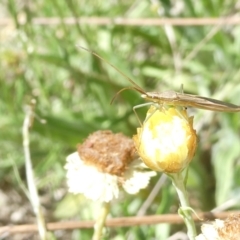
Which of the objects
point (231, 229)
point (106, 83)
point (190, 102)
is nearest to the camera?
point (231, 229)

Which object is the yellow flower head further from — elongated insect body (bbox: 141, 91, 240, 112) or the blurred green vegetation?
the blurred green vegetation

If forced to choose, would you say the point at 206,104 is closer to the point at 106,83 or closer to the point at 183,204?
the point at 183,204

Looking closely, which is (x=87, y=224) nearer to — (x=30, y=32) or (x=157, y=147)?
(x=157, y=147)

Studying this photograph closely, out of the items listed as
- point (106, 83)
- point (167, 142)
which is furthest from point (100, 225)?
point (106, 83)

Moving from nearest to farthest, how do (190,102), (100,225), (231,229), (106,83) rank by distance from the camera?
(231,229), (190,102), (100,225), (106,83)

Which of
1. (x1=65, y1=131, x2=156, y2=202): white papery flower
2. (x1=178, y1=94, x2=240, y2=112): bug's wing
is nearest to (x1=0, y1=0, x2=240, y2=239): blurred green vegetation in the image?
(x1=65, y1=131, x2=156, y2=202): white papery flower

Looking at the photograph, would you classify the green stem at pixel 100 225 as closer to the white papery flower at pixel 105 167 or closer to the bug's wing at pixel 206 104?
the white papery flower at pixel 105 167

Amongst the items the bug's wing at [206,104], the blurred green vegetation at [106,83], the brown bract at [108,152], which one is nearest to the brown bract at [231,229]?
the bug's wing at [206,104]

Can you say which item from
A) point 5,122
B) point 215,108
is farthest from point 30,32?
point 215,108
